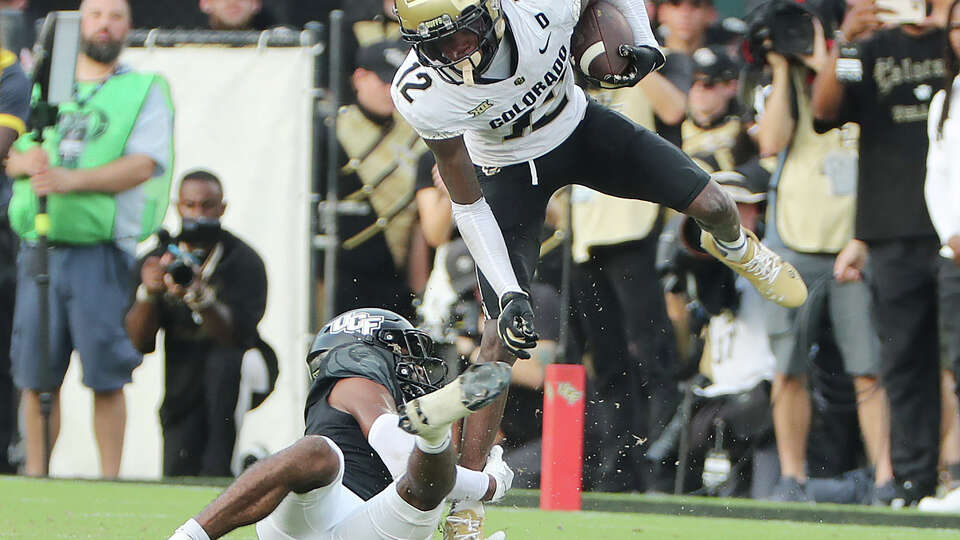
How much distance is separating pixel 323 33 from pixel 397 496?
5.43 metres

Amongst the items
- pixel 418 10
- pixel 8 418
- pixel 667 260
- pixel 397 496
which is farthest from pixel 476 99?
pixel 8 418

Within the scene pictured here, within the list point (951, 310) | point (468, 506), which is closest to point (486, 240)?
point (468, 506)

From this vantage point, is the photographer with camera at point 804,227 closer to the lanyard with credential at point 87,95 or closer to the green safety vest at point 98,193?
the green safety vest at point 98,193

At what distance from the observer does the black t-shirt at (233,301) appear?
9.23 metres

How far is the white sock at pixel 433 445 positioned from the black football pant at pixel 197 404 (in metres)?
4.46

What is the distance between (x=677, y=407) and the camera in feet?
29.1

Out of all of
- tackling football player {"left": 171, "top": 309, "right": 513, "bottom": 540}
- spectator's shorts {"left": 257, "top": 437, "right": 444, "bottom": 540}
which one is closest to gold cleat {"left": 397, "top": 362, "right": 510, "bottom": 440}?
tackling football player {"left": 171, "top": 309, "right": 513, "bottom": 540}

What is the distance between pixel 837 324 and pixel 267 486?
441 centimetres

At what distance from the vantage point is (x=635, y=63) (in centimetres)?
604

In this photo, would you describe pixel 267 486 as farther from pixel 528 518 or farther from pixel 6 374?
pixel 6 374

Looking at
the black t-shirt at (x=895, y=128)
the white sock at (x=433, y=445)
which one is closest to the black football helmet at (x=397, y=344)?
the white sock at (x=433, y=445)

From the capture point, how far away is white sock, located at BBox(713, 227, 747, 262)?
6668 millimetres

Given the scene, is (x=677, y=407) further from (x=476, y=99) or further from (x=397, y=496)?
(x=397, y=496)

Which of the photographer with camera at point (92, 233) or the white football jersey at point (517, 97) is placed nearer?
the white football jersey at point (517, 97)
